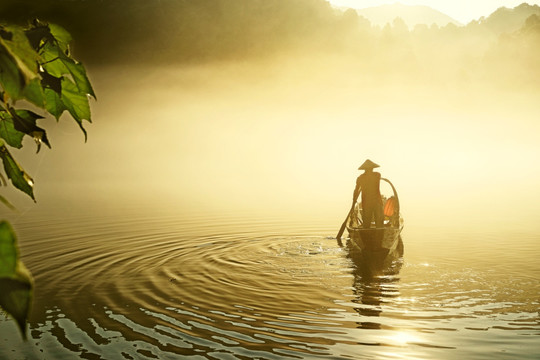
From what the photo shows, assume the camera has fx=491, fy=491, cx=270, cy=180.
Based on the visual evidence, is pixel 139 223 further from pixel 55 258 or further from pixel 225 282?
pixel 225 282

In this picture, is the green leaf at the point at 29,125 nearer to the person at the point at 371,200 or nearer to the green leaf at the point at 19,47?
the green leaf at the point at 19,47

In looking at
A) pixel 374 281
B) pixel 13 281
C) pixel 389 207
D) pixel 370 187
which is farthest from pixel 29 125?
pixel 389 207

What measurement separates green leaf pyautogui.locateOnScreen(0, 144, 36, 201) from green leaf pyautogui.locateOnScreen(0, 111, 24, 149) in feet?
0.08

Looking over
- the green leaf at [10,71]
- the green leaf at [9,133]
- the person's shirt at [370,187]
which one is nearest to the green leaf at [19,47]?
the green leaf at [10,71]

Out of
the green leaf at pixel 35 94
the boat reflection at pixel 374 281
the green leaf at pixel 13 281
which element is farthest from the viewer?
the boat reflection at pixel 374 281

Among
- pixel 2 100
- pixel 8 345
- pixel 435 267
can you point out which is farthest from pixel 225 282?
pixel 2 100

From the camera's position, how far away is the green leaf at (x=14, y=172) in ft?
3.46

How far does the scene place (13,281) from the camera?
55 cm

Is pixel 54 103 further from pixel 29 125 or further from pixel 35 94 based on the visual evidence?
pixel 35 94

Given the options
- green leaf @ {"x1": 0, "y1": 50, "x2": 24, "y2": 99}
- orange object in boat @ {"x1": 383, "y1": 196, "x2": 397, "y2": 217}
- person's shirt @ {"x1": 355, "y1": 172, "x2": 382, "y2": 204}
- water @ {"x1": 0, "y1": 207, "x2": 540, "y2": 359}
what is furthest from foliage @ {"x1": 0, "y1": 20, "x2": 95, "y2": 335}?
orange object in boat @ {"x1": 383, "y1": 196, "x2": 397, "y2": 217}

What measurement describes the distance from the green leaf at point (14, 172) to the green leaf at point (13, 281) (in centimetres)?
54

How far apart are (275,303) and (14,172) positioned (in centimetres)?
1276

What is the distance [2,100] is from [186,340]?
10426mm

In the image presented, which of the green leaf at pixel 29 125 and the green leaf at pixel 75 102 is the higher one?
the green leaf at pixel 75 102
